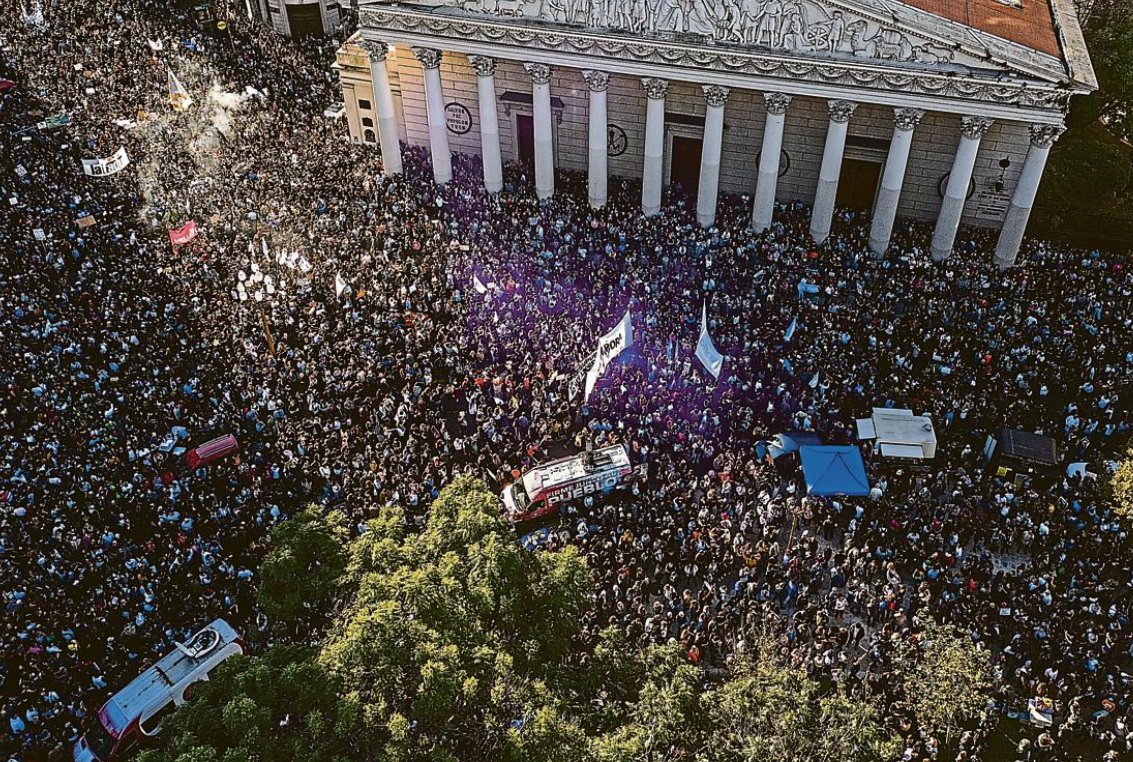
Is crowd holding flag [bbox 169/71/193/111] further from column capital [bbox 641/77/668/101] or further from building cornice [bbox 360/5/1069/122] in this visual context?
column capital [bbox 641/77/668/101]

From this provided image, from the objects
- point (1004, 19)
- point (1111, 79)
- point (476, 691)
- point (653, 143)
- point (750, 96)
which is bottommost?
point (653, 143)

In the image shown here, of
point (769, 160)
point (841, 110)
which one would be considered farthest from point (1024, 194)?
point (769, 160)

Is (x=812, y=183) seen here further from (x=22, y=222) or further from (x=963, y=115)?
(x=22, y=222)

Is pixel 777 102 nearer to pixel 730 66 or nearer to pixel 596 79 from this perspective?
pixel 730 66

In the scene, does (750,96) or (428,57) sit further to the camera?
(750,96)

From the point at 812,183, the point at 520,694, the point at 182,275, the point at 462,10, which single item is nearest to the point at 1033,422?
the point at 812,183
